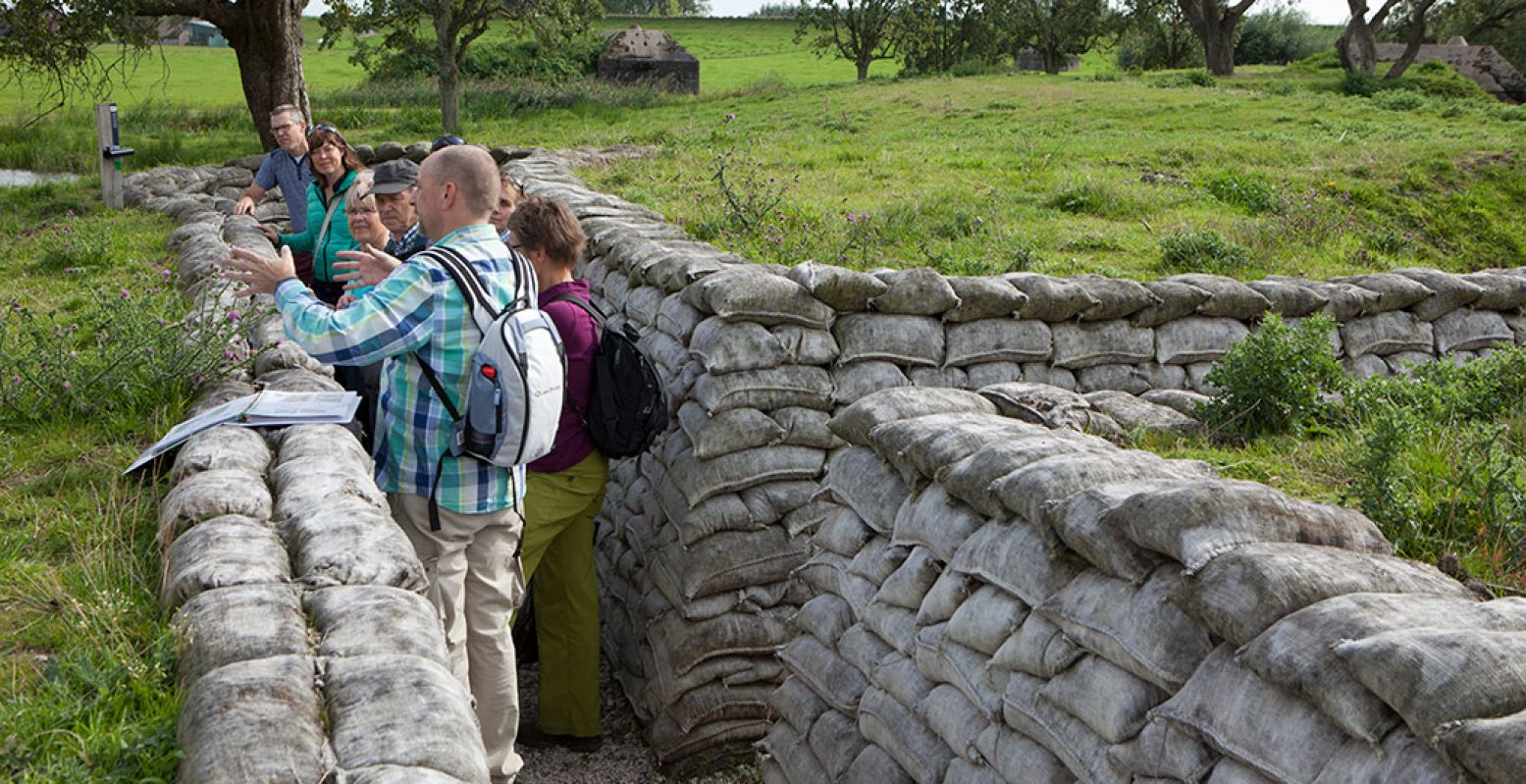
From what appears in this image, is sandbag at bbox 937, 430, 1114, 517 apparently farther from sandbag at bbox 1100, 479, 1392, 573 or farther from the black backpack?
the black backpack

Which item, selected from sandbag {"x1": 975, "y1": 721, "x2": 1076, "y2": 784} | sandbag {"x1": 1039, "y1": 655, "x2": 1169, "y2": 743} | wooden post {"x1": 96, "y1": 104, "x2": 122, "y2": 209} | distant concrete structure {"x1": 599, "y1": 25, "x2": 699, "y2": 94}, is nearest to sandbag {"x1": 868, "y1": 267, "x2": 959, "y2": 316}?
sandbag {"x1": 975, "y1": 721, "x2": 1076, "y2": 784}

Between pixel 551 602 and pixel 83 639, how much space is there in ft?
9.35

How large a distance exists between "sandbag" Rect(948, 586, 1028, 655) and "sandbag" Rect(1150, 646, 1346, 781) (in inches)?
31.3

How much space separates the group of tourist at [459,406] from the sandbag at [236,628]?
0.93 m

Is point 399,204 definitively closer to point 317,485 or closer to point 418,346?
point 418,346

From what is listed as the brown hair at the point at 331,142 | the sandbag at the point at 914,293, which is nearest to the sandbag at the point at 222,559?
the sandbag at the point at 914,293

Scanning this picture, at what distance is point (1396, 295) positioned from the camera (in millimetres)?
7449

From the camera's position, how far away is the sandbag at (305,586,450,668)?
3.17 meters

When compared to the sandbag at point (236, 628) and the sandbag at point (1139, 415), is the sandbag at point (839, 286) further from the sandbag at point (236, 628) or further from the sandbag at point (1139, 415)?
the sandbag at point (236, 628)

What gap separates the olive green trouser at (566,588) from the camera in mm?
5488

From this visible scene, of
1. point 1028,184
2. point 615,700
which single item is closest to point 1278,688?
point 615,700

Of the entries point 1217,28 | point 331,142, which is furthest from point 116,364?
point 1217,28

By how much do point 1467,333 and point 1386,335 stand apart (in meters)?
0.65

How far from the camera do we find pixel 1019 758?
12.4 feet
